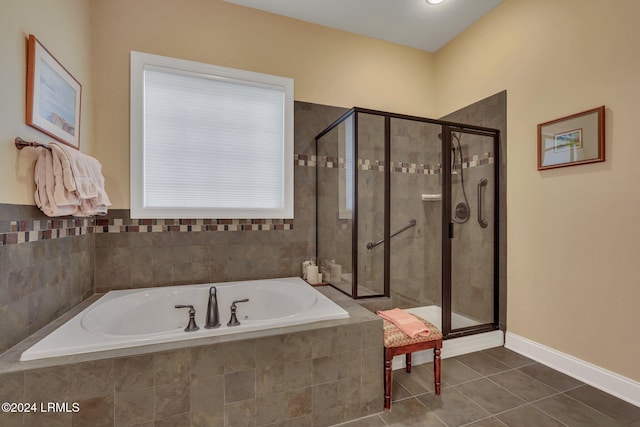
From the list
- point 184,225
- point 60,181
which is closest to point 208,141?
point 184,225

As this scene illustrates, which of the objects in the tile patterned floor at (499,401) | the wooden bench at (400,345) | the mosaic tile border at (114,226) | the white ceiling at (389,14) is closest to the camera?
the mosaic tile border at (114,226)

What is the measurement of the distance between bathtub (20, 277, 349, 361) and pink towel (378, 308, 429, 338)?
1.41 feet

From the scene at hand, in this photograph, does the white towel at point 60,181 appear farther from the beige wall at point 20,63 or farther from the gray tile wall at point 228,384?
the gray tile wall at point 228,384

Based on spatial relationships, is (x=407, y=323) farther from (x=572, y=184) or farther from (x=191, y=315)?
(x=572, y=184)

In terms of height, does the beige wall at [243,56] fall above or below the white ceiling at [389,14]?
below

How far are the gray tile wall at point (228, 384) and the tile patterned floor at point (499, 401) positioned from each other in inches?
9.9

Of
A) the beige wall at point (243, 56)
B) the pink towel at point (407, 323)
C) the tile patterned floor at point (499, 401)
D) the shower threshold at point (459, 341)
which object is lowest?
the tile patterned floor at point (499, 401)

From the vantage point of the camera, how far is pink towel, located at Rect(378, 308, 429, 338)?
1859 millimetres

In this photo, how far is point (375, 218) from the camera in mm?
2391

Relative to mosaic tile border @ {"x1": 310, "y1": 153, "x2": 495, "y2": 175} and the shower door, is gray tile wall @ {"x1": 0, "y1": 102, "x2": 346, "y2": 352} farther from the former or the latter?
the shower door

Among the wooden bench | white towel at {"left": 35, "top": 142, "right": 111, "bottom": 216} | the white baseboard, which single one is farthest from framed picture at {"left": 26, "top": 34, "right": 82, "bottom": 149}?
the white baseboard

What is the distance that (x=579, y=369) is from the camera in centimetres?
200

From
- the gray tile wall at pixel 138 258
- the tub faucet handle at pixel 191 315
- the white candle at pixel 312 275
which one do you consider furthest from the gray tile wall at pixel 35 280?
the white candle at pixel 312 275

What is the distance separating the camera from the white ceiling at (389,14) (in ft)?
8.31
